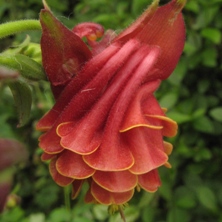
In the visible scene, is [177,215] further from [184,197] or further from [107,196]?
[107,196]

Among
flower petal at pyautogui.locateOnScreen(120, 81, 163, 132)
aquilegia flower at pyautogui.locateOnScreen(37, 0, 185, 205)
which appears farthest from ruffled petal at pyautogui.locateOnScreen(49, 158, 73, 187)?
flower petal at pyautogui.locateOnScreen(120, 81, 163, 132)

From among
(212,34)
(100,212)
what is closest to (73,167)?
(100,212)

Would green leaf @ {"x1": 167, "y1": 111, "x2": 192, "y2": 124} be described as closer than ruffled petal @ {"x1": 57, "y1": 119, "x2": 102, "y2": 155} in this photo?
No

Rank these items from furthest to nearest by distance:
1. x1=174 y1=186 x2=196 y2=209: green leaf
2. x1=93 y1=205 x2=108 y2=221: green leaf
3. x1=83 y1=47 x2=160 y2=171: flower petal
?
x1=174 y1=186 x2=196 y2=209: green leaf, x1=93 y1=205 x2=108 y2=221: green leaf, x1=83 y1=47 x2=160 y2=171: flower petal

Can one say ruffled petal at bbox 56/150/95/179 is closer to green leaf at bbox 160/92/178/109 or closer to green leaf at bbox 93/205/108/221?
green leaf at bbox 93/205/108/221

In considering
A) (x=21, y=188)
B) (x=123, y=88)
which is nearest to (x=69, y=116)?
(x=123, y=88)

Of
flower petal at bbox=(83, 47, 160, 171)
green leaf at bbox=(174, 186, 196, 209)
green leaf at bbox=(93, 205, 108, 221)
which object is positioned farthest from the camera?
green leaf at bbox=(174, 186, 196, 209)
